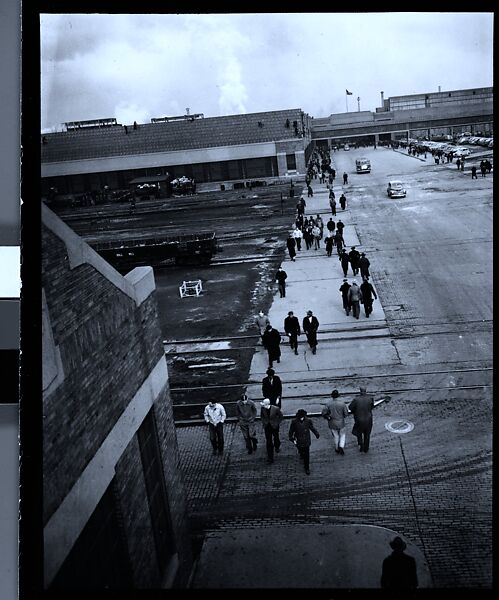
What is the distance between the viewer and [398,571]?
553cm

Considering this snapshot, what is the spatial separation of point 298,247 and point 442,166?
29263 millimetres

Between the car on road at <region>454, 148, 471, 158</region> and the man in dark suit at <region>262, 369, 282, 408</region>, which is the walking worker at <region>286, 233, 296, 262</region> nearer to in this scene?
the man in dark suit at <region>262, 369, 282, 408</region>

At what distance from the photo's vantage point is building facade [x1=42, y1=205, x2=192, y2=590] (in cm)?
514

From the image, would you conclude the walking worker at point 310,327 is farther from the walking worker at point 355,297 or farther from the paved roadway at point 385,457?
the walking worker at point 355,297

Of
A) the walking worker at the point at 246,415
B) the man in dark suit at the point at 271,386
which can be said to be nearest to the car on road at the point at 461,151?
the man in dark suit at the point at 271,386

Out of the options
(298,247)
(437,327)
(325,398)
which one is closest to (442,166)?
(298,247)

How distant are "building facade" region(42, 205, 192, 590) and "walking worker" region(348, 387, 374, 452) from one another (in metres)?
3.08

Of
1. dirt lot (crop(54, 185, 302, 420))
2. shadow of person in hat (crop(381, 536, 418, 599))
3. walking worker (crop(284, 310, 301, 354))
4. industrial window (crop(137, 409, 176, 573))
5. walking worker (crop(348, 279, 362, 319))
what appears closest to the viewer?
shadow of person in hat (crop(381, 536, 418, 599))

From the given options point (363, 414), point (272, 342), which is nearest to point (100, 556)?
point (363, 414)

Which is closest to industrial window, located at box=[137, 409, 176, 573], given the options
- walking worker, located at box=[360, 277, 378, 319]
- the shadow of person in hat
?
the shadow of person in hat

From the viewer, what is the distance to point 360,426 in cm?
911

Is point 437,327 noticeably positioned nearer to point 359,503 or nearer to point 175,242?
point 359,503

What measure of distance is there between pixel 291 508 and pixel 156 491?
2.15m

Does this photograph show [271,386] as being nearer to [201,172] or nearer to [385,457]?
[385,457]
